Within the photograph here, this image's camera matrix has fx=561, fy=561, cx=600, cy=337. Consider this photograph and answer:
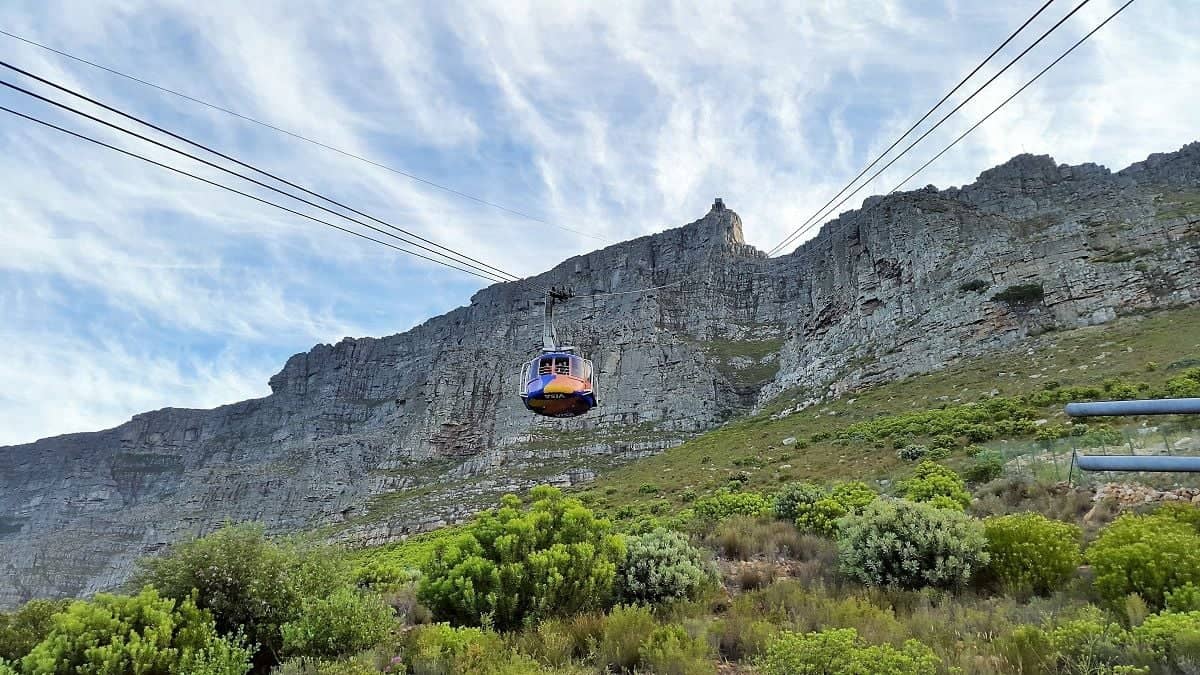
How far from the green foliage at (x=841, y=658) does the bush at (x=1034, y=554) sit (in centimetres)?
355

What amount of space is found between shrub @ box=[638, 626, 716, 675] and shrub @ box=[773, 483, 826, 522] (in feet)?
26.3

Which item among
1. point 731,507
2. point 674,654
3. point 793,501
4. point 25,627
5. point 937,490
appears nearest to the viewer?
point 674,654

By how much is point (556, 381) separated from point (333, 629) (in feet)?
25.6

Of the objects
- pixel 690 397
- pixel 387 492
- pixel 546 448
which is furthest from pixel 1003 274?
pixel 387 492

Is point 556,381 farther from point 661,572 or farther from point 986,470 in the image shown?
point 986,470

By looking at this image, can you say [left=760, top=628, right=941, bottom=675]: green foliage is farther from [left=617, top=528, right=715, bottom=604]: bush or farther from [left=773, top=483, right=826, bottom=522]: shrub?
[left=773, top=483, right=826, bottom=522]: shrub

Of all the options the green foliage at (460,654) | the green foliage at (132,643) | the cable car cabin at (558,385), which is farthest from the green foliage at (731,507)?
the green foliage at (132,643)

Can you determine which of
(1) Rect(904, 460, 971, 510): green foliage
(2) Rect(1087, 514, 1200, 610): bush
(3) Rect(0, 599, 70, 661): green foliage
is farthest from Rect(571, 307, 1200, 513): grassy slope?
(3) Rect(0, 599, 70, 661): green foliage

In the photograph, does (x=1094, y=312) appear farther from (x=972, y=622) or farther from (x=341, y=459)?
(x=341, y=459)

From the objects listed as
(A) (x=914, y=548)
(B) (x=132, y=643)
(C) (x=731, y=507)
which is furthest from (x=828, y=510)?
(B) (x=132, y=643)

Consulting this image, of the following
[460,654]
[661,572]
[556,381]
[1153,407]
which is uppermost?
[556,381]

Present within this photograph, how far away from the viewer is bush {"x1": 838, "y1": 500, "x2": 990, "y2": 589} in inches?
336

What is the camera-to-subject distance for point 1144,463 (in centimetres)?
591

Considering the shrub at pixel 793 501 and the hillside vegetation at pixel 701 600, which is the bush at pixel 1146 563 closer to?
the hillside vegetation at pixel 701 600
